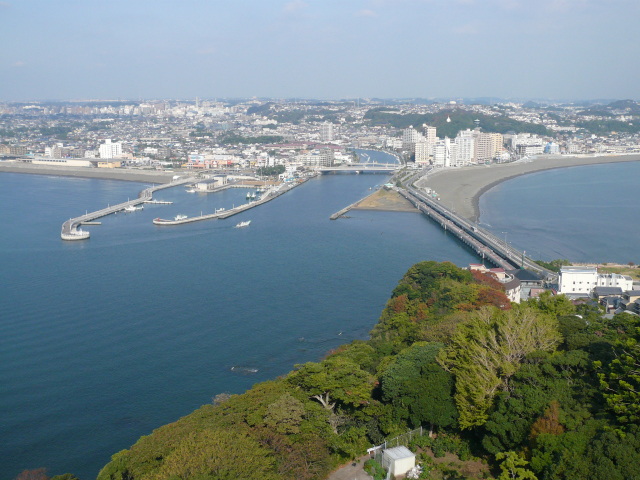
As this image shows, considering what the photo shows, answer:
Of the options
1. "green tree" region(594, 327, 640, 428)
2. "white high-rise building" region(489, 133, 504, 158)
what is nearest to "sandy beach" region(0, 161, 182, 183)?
"white high-rise building" region(489, 133, 504, 158)

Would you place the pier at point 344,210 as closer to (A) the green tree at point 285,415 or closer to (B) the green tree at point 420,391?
(B) the green tree at point 420,391

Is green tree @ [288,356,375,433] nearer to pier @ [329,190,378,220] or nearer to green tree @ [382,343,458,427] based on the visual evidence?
green tree @ [382,343,458,427]

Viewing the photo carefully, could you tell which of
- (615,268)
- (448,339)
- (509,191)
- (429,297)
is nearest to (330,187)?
(509,191)

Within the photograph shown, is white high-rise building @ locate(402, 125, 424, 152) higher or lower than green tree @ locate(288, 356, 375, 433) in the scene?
higher

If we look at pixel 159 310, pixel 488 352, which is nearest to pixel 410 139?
pixel 159 310

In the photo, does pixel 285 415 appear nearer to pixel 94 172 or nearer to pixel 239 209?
pixel 239 209

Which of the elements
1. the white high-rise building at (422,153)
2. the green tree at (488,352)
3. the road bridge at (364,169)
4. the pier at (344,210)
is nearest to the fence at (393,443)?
the green tree at (488,352)
